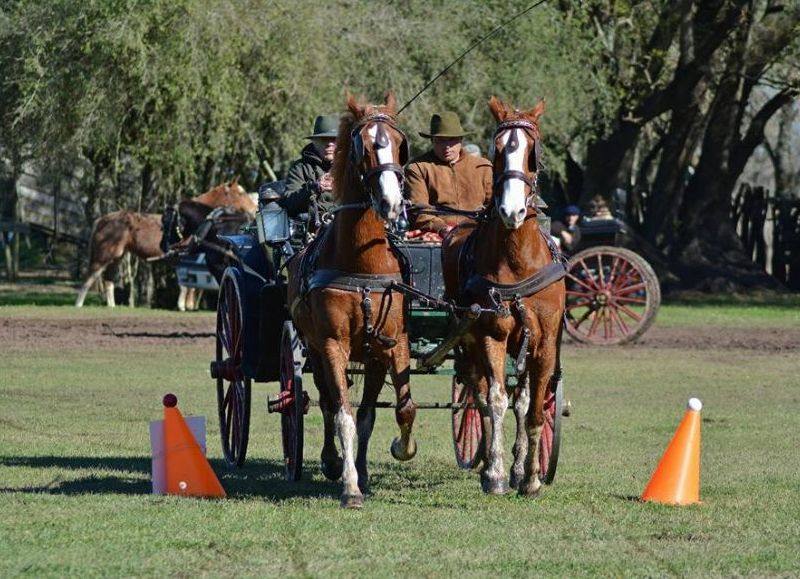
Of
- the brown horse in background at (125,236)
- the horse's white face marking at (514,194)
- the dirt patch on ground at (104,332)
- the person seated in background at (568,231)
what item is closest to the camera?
the horse's white face marking at (514,194)

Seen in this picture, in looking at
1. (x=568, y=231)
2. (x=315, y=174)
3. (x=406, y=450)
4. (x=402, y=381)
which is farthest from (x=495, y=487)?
(x=568, y=231)

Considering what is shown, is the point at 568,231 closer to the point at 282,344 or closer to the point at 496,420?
the point at 282,344

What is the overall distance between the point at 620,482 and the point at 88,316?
17.5 m

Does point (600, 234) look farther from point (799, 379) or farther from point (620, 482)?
point (620, 482)

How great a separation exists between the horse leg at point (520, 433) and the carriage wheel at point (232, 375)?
2.01m

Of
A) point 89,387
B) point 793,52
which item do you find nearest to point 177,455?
point 89,387

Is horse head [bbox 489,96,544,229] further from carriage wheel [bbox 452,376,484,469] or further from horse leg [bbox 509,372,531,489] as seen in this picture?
carriage wheel [bbox 452,376,484,469]

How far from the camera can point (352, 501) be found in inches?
326

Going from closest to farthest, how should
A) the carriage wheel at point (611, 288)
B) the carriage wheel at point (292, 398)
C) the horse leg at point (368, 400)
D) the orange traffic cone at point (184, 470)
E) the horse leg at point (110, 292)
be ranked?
the orange traffic cone at point (184, 470), the horse leg at point (368, 400), the carriage wheel at point (292, 398), the carriage wheel at point (611, 288), the horse leg at point (110, 292)

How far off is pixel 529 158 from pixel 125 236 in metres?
20.1

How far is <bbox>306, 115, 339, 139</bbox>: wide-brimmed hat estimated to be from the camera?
33.8 feet

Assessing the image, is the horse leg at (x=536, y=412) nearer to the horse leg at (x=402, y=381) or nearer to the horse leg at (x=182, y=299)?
the horse leg at (x=402, y=381)

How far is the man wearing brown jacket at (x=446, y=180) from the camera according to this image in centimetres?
1028

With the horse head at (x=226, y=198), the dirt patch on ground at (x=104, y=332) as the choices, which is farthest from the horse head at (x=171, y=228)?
the dirt patch on ground at (x=104, y=332)
